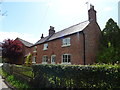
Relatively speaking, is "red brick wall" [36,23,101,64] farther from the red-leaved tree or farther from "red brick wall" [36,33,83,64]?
the red-leaved tree

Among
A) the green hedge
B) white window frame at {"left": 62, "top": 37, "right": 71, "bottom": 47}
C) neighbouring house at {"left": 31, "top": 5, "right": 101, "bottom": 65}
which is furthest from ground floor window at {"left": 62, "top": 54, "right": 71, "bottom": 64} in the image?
the green hedge

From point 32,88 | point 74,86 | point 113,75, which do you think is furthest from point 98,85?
point 32,88

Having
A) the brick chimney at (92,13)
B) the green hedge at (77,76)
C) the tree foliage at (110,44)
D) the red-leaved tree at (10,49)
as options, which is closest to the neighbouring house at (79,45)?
the brick chimney at (92,13)

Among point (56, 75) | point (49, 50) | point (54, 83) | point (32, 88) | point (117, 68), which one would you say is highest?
point (49, 50)

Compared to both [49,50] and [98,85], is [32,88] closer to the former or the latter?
[98,85]

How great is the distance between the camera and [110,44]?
18.9 meters

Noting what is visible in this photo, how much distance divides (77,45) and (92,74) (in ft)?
45.1

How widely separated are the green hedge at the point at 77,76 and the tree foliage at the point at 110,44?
38.8 ft

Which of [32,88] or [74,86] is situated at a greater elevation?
[74,86]

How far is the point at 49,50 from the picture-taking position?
85.1 feet

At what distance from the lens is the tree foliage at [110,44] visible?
17672 mm

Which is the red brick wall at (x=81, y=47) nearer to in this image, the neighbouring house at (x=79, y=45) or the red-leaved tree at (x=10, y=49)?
the neighbouring house at (x=79, y=45)

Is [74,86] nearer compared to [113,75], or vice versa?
[113,75]

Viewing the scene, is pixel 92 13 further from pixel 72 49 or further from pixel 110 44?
pixel 72 49
